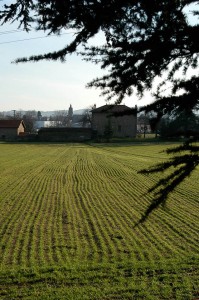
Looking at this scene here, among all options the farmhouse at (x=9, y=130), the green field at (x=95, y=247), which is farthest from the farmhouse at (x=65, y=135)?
the green field at (x=95, y=247)

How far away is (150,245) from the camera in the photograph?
10.8 metres

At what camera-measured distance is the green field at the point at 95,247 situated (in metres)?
8.16

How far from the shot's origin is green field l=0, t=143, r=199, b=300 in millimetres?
8156

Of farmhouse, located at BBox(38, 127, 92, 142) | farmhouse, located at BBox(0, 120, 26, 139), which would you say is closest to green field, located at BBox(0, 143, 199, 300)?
farmhouse, located at BBox(38, 127, 92, 142)

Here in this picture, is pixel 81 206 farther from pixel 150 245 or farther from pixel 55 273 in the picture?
pixel 55 273

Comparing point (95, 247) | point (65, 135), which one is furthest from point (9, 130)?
point (95, 247)

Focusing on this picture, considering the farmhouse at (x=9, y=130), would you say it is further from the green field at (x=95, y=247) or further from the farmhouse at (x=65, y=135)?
the green field at (x=95, y=247)

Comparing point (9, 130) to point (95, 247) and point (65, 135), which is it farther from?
point (95, 247)

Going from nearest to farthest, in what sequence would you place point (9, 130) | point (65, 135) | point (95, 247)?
point (95, 247) < point (65, 135) < point (9, 130)

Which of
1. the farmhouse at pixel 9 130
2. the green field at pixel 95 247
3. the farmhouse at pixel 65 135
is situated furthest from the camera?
the farmhouse at pixel 9 130

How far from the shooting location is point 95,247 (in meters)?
10.6

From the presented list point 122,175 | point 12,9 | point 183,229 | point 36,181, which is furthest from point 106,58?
point 122,175

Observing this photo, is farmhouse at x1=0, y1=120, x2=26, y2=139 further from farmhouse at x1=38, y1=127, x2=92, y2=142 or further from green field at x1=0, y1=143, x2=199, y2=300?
green field at x1=0, y1=143, x2=199, y2=300

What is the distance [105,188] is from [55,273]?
39.7 feet
